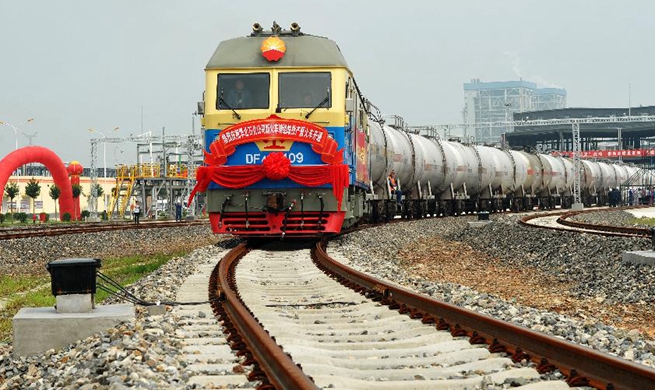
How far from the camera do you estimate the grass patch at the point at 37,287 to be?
1098 centimetres

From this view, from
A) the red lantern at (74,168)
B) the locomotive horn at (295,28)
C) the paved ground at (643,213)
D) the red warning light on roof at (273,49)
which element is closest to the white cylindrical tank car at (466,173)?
the paved ground at (643,213)

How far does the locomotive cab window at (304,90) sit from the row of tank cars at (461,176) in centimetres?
630

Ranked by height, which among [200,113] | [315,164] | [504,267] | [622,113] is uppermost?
[622,113]

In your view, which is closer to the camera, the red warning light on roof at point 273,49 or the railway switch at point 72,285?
the railway switch at point 72,285

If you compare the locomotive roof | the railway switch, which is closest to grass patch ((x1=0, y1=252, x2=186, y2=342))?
the railway switch

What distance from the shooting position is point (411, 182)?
2923cm

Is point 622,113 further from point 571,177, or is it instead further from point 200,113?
point 200,113

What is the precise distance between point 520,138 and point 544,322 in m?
138

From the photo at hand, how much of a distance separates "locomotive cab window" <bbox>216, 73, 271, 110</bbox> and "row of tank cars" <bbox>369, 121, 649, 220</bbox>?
6.47 m

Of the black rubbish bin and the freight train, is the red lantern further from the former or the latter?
the black rubbish bin

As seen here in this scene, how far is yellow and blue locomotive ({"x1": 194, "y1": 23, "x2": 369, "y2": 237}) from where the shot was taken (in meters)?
15.1

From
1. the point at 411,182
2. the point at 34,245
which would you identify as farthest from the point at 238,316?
the point at 411,182

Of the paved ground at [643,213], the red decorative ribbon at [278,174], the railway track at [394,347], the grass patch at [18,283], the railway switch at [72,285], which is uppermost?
the red decorative ribbon at [278,174]

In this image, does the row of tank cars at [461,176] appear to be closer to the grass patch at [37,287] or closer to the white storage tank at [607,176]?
the white storage tank at [607,176]
